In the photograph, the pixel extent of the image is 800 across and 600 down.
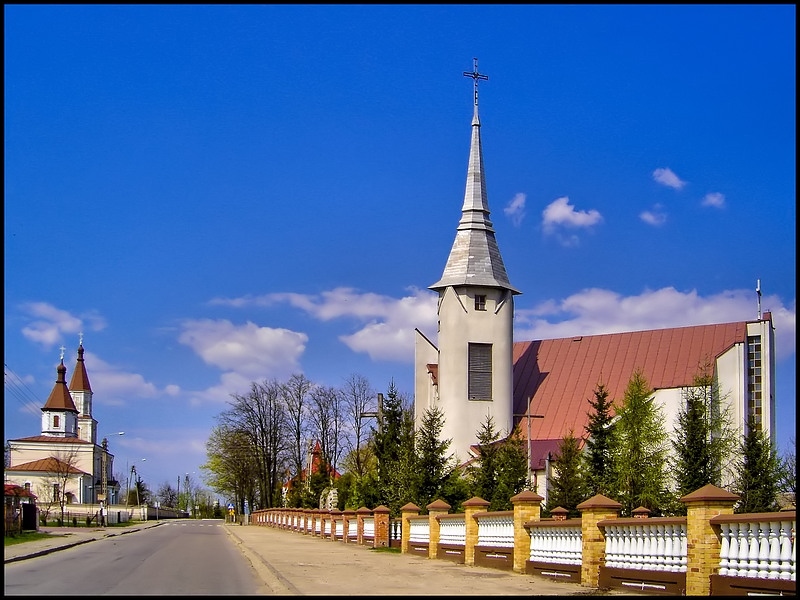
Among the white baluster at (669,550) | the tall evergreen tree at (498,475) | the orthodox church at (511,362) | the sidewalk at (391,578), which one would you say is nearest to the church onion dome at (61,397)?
the orthodox church at (511,362)

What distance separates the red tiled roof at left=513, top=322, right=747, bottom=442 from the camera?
5772 cm

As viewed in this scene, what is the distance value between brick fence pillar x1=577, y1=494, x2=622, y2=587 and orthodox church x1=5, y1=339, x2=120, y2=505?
4149 inches

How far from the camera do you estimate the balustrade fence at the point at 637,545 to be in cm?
1225

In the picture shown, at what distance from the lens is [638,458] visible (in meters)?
41.2

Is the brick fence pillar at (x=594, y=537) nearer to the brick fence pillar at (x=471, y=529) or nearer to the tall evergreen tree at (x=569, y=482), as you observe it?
the brick fence pillar at (x=471, y=529)

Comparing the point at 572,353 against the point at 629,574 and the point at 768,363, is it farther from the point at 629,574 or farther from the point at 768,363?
the point at 629,574

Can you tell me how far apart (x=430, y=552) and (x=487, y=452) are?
12.6 metres

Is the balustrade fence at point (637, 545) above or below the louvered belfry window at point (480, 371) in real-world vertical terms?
below

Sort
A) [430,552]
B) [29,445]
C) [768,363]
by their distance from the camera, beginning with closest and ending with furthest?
[430,552], [768,363], [29,445]

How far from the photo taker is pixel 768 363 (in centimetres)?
5647

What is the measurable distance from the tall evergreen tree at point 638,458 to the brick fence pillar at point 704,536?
88.2ft

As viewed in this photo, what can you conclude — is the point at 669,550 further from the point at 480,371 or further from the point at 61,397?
the point at 61,397

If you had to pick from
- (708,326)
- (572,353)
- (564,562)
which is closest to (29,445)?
(572,353)

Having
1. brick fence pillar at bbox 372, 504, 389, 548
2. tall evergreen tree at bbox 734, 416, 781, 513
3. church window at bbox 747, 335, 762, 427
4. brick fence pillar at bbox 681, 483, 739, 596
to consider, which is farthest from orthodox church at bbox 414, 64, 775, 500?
brick fence pillar at bbox 681, 483, 739, 596
